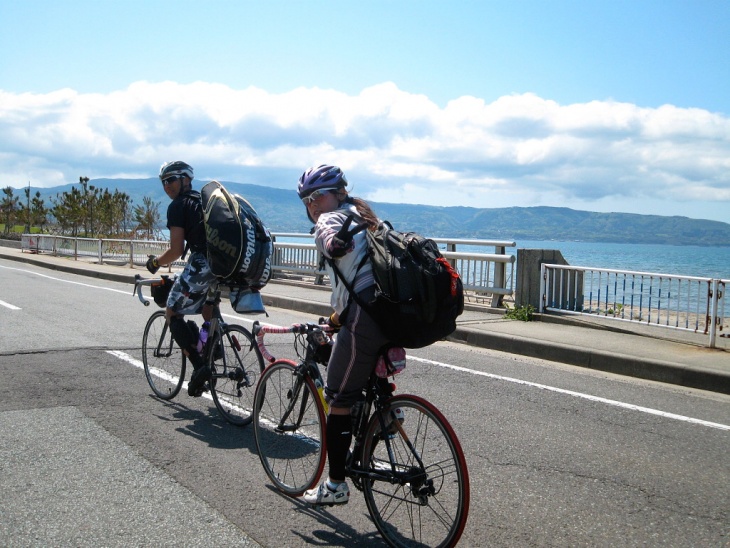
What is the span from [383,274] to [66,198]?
52.7 metres

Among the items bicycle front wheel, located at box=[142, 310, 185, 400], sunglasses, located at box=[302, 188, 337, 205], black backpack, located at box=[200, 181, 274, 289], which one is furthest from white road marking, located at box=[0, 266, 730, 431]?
sunglasses, located at box=[302, 188, 337, 205]

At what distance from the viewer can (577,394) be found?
7098mm

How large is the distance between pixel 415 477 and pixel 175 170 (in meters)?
3.42

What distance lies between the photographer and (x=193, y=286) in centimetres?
573

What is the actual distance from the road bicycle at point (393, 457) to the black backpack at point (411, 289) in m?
0.36

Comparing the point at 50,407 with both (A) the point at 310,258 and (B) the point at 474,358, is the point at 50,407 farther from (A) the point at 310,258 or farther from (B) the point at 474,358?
(A) the point at 310,258

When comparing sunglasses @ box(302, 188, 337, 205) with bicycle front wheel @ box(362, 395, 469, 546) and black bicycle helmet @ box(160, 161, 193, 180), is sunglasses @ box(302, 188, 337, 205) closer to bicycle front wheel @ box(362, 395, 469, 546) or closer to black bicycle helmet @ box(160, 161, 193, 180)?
bicycle front wheel @ box(362, 395, 469, 546)

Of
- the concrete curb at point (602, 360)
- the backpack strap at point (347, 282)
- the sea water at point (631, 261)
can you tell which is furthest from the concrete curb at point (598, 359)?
the backpack strap at point (347, 282)

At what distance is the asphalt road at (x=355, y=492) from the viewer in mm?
3750

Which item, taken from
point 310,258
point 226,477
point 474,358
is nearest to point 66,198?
point 310,258

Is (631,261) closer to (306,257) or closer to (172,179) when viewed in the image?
(306,257)

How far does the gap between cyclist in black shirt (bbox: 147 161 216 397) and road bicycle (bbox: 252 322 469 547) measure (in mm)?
1703

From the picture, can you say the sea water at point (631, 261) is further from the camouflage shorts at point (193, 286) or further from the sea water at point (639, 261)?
the camouflage shorts at point (193, 286)

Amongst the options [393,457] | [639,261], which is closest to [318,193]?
[393,457]
